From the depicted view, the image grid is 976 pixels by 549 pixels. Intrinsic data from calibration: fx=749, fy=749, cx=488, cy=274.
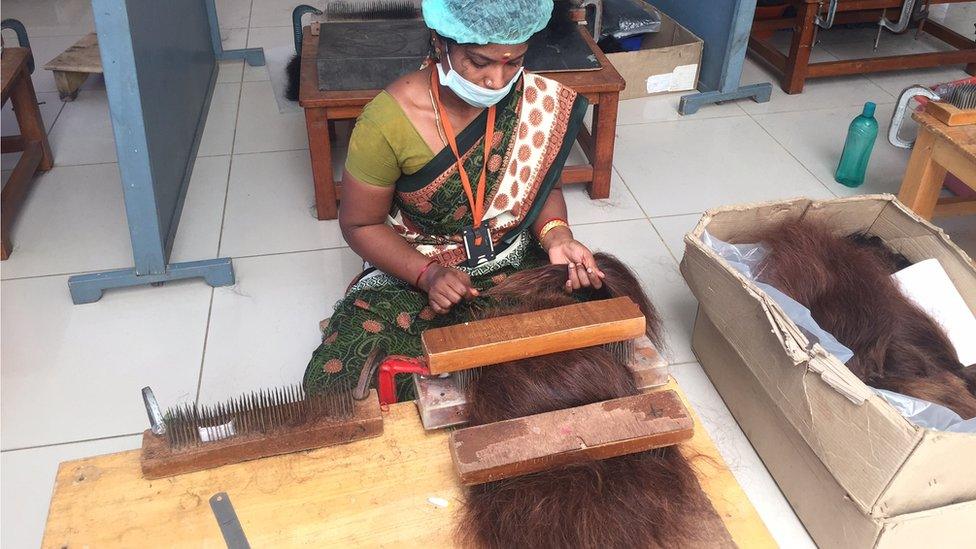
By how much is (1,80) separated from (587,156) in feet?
6.68

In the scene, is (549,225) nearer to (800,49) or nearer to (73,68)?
(800,49)

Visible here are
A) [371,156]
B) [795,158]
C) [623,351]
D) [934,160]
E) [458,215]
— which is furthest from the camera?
[795,158]

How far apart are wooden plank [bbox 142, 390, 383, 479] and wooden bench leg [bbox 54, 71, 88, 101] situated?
299 centimetres

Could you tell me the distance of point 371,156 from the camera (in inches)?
58.7

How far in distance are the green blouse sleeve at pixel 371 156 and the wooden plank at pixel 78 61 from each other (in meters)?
2.34

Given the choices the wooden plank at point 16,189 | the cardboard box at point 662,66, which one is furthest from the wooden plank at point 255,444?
the cardboard box at point 662,66

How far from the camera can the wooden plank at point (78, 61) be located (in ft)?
10.9

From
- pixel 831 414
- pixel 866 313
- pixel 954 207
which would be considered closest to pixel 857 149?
pixel 954 207

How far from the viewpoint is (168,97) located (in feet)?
8.51

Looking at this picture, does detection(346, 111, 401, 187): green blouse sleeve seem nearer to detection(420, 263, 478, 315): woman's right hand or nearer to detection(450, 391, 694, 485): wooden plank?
detection(420, 263, 478, 315): woman's right hand

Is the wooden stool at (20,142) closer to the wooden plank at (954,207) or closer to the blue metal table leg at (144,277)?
the blue metal table leg at (144,277)

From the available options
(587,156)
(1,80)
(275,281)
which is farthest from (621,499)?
(1,80)

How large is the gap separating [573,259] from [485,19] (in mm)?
533

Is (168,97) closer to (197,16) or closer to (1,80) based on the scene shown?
(1,80)
